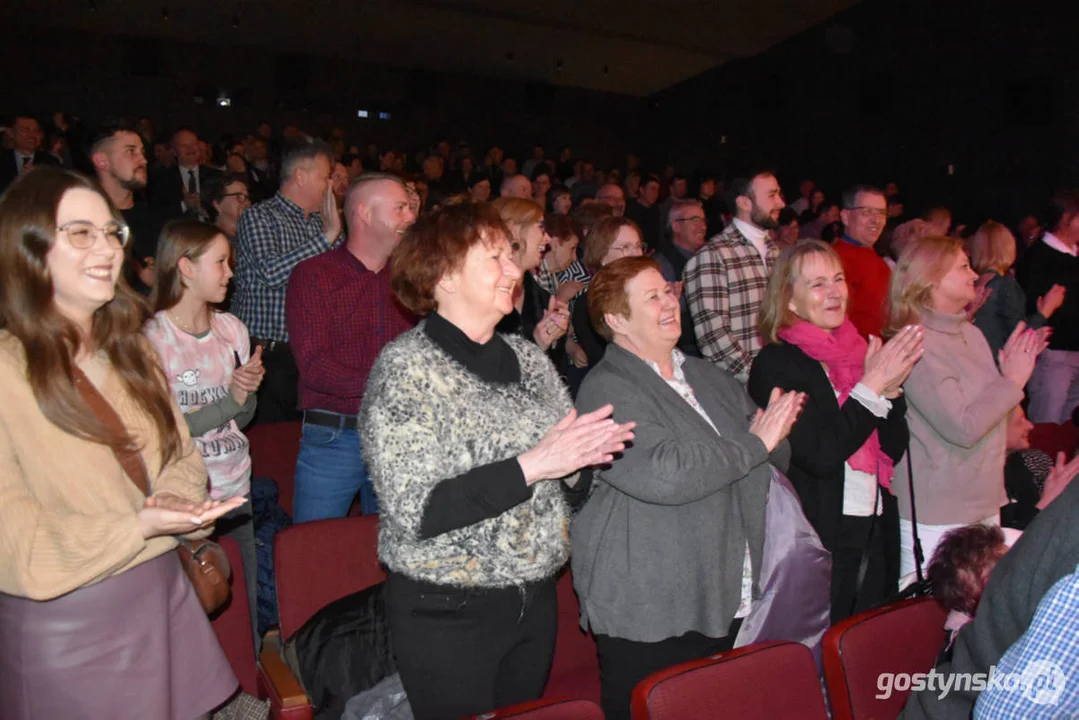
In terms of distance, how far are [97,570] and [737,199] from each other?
10.9ft

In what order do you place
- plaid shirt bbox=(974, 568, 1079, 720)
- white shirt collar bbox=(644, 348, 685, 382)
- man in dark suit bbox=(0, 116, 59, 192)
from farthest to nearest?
1. man in dark suit bbox=(0, 116, 59, 192)
2. white shirt collar bbox=(644, 348, 685, 382)
3. plaid shirt bbox=(974, 568, 1079, 720)

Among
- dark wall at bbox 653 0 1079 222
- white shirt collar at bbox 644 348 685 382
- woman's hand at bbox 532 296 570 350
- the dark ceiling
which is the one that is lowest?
white shirt collar at bbox 644 348 685 382

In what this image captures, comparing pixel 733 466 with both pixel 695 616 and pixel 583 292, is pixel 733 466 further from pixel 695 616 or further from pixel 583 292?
pixel 583 292

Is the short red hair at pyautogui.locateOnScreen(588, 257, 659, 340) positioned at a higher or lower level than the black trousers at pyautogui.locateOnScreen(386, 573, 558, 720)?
higher

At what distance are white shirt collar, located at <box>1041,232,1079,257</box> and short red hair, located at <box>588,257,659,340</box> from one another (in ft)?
13.4

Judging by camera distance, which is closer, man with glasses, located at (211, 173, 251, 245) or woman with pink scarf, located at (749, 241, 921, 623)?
woman with pink scarf, located at (749, 241, 921, 623)

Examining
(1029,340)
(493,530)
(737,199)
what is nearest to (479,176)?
(737,199)

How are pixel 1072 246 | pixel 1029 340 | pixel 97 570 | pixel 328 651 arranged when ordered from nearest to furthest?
pixel 97 570
pixel 328 651
pixel 1029 340
pixel 1072 246

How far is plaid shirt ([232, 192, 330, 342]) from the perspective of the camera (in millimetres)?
3271

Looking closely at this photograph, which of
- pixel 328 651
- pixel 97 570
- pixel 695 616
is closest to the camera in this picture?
pixel 97 570

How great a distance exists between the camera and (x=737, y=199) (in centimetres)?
403

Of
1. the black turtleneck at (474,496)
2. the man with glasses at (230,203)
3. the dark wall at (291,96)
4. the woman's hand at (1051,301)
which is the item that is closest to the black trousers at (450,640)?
the black turtleneck at (474,496)

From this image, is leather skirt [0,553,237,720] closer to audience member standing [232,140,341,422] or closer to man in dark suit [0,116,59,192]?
audience member standing [232,140,341,422]

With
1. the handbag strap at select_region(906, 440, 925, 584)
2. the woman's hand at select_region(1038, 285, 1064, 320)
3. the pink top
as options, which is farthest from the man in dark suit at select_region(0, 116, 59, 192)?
the woman's hand at select_region(1038, 285, 1064, 320)
